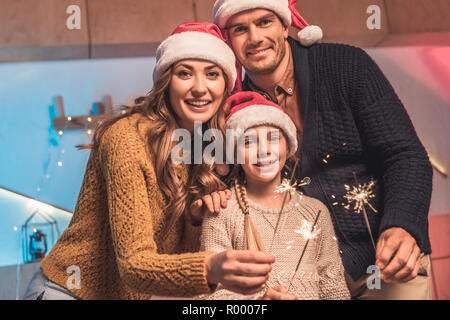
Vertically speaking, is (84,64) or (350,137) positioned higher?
(84,64)

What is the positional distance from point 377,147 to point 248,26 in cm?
32

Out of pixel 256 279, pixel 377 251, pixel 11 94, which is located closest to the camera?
pixel 256 279

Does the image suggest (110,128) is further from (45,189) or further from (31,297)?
(31,297)

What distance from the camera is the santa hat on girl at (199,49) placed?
0.96 metres

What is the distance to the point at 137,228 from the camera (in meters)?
0.83

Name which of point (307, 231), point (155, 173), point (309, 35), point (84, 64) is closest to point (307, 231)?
point (307, 231)

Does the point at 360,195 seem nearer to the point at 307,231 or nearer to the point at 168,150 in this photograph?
the point at 307,231

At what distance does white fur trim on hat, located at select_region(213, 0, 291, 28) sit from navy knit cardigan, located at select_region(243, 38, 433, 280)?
100mm

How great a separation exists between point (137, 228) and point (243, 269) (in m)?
0.19

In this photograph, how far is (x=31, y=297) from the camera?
0.98 meters

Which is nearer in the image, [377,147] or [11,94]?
[377,147]

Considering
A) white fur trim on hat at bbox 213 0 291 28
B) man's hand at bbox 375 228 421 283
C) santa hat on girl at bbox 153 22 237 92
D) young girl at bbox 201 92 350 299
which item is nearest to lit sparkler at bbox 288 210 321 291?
Result: young girl at bbox 201 92 350 299

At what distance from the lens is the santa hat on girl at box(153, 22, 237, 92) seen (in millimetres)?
958
